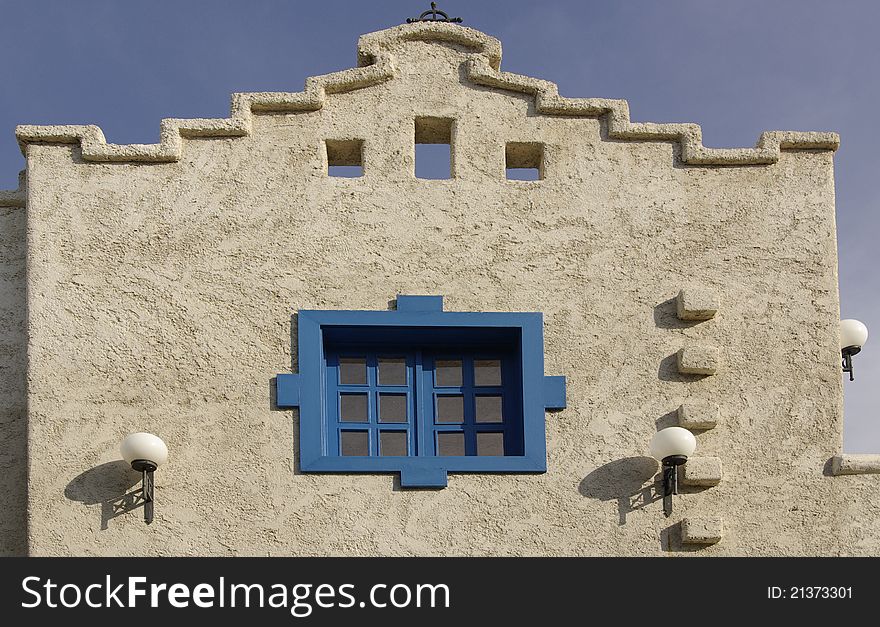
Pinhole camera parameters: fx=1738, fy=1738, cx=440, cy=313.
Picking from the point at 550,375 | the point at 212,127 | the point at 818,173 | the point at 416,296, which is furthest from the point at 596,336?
the point at 212,127

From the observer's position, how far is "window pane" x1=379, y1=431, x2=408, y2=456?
45.0 feet

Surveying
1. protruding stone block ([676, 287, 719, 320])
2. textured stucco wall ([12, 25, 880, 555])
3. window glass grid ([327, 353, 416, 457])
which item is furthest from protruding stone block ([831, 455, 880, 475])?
window glass grid ([327, 353, 416, 457])

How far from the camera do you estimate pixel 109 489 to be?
520 inches

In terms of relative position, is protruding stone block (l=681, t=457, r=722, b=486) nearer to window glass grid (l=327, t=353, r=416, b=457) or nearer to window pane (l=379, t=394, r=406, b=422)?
window glass grid (l=327, t=353, r=416, b=457)

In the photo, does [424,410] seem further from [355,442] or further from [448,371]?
[355,442]

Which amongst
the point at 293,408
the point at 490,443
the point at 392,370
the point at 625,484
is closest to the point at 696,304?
the point at 625,484

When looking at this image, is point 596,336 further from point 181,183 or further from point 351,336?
point 181,183

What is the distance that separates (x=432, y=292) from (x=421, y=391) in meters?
0.79

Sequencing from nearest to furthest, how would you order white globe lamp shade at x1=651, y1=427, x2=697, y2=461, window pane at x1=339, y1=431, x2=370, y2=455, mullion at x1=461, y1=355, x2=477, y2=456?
white globe lamp shade at x1=651, y1=427, x2=697, y2=461
window pane at x1=339, y1=431, x2=370, y2=455
mullion at x1=461, y1=355, x2=477, y2=456

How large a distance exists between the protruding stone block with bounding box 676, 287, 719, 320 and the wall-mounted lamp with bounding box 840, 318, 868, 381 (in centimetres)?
109

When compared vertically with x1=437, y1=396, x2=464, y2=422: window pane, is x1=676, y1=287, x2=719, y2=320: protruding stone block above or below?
above

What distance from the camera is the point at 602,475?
13492 mm
